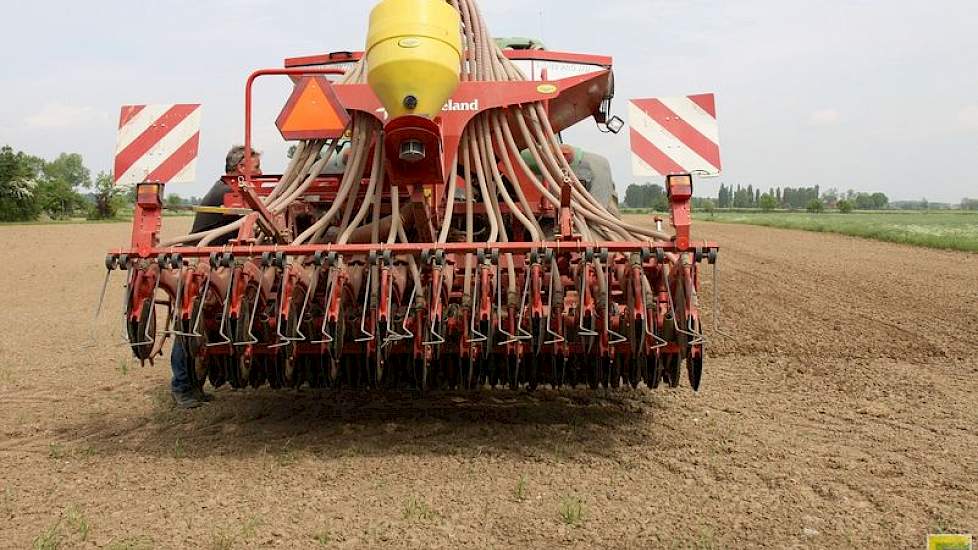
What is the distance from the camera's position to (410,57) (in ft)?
12.2

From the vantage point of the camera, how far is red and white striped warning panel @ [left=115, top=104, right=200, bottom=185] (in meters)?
4.33

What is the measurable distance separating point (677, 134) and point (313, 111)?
2.02m

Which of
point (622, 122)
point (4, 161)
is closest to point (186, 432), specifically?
point (622, 122)

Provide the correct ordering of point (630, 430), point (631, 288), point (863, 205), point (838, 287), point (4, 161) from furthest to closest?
point (863, 205)
point (4, 161)
point (838, 287)
point (630, 430)
point (631, 288)

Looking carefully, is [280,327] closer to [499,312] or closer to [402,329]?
[402,329]

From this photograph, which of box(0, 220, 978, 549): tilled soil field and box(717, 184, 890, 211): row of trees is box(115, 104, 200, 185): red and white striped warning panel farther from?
box(717, 184, 890, 211): row of trees

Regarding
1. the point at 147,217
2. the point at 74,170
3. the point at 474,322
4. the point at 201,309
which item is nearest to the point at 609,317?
the point at 474,322

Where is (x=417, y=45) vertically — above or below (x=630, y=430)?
above

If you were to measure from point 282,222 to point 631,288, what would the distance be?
2016 mm

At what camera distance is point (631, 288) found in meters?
3.54

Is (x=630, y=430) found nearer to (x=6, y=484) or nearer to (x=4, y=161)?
(x=6, y=484)

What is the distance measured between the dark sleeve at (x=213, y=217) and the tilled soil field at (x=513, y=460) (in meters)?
1.13

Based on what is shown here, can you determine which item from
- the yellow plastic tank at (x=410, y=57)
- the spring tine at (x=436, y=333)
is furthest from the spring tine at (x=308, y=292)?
the yellow plastic tank at (x=410, y=57)

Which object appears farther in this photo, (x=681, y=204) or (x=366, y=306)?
(x=681, y=204)
